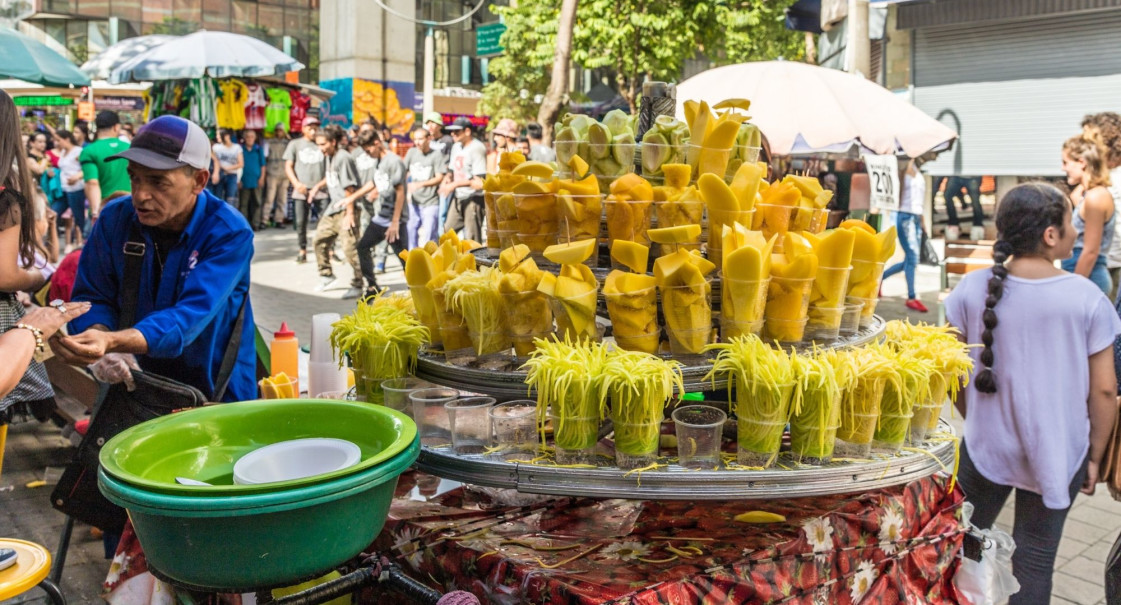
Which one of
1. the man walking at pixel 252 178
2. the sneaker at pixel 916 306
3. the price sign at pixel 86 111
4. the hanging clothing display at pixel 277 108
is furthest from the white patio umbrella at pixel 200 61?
the price sign at pixel 86 111

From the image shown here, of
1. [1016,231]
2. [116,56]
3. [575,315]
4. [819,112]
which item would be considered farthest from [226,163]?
[575,315]

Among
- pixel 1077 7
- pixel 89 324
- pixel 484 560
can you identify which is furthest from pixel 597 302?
pixel 1077 7

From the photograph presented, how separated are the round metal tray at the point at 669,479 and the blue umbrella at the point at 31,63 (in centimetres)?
760

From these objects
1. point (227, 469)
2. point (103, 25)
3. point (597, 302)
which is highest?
point (103, 25)

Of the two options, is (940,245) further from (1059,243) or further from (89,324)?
(89,324)

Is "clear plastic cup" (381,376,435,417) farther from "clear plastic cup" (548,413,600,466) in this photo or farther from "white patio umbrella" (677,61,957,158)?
"white patio umbrella" (677,61,957,158)

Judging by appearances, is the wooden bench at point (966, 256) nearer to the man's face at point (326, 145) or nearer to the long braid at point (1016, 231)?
the long braid at point (1016, 231)

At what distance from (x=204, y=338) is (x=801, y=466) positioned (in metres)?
2.09

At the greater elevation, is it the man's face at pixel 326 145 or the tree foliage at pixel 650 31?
the tree foliage at pixel 650 31

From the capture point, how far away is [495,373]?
217 centimetres

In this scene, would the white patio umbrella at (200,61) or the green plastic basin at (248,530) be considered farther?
the white patio umbrella at (200,61)

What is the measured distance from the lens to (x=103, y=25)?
36281 mm

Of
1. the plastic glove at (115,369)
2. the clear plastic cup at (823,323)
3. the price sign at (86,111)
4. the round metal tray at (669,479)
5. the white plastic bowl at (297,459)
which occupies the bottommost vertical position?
the round metal tray at (669,479)

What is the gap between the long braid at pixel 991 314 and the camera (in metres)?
3.09
